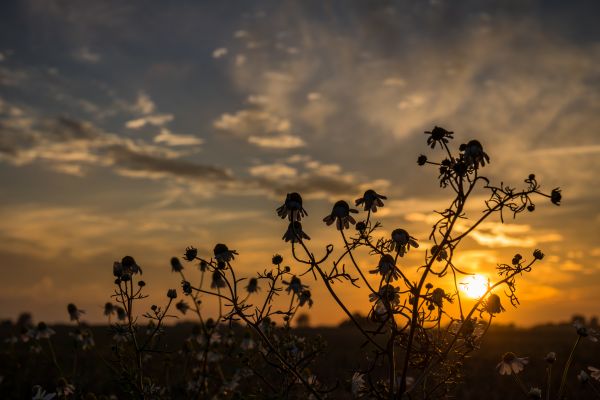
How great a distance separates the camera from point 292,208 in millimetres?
5078

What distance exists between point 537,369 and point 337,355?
803cm

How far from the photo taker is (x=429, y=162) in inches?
190

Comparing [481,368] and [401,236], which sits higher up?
[401,236]

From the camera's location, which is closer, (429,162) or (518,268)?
(429,162)

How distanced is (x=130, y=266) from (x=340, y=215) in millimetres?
3570

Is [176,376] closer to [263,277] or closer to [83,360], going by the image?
[83,360]

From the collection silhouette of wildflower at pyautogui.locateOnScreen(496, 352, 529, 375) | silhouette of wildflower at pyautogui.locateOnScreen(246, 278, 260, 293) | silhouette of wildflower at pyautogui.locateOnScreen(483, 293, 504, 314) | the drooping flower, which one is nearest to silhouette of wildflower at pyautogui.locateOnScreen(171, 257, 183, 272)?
silhouette of wildflower at pyautogui.locateOnScreen(246, 278, 260, 293)

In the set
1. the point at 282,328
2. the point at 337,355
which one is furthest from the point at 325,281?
the point at 337,355

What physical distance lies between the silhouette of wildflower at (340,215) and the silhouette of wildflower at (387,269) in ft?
1.47

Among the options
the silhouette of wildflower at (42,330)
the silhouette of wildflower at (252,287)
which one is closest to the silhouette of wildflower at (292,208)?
the silhouette of wildflower at (252,287)

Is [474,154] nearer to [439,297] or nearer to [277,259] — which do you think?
[439,297]

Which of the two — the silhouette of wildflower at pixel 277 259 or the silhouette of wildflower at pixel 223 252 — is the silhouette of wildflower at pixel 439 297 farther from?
the silhouette of wildflower at pixel 223 252

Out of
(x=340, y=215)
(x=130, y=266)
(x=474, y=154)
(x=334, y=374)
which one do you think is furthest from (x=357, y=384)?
(x=334, y=374)

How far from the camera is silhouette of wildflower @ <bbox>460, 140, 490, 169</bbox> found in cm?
467
